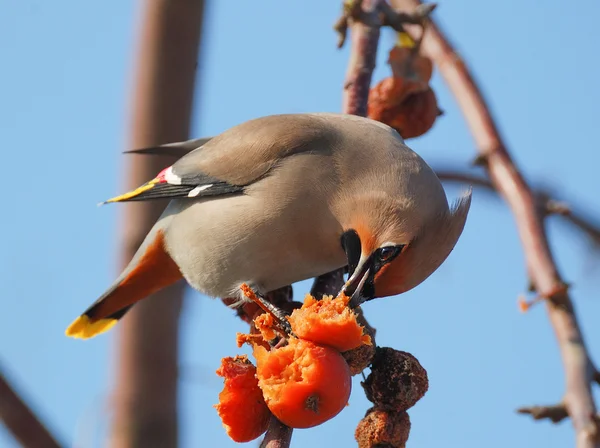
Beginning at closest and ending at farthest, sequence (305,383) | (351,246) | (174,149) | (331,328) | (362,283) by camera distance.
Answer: (305,383) < (331,328) < (362,283) < (351,246) < (174,149)

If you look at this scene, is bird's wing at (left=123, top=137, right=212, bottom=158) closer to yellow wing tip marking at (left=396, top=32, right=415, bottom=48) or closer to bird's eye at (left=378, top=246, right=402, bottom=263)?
yellow wing tip marking at (left=396, top=32, right=415, bottom=48)

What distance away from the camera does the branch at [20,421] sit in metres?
2.93

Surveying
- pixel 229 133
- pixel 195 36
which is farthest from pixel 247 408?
pixel 195 36

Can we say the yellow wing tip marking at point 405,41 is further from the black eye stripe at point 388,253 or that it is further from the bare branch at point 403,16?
the black eye stripe at point 388,253

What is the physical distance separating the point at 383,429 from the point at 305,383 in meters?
0.25

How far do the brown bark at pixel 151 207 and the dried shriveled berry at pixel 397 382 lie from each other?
1.39m

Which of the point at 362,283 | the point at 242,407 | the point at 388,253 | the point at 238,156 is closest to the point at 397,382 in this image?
the point at 242,407

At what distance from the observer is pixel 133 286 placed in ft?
13.6

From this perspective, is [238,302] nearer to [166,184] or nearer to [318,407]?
[166,184]

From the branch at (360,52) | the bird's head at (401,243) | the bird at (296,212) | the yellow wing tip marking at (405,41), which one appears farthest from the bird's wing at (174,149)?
the bird's head at (401,243)

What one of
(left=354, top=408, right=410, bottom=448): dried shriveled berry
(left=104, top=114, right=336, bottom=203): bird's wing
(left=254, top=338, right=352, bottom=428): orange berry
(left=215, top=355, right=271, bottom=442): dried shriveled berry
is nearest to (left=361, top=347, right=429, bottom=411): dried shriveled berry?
(left=354, top=408, right=410, bottom=448): dried shriveled berry

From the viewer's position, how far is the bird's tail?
4.03 meters

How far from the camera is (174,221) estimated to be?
13.0 ft

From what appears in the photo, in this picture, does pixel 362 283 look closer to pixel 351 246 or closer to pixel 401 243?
pixel 401 243
